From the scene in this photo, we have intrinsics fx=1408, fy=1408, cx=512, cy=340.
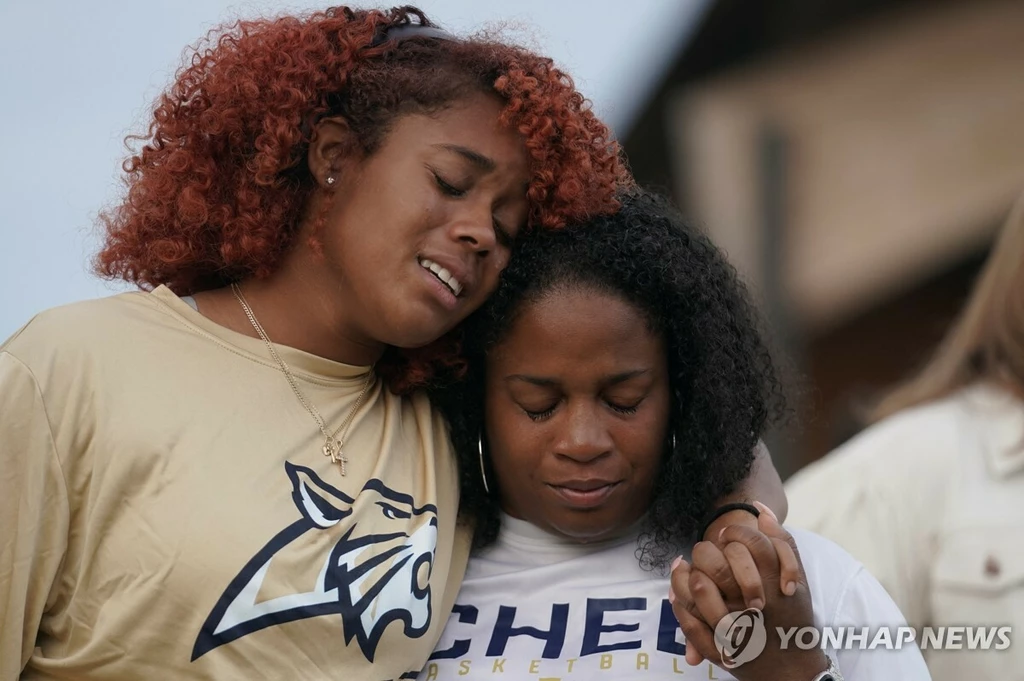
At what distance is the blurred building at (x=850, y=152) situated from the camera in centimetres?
691

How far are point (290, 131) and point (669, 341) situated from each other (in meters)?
0.90

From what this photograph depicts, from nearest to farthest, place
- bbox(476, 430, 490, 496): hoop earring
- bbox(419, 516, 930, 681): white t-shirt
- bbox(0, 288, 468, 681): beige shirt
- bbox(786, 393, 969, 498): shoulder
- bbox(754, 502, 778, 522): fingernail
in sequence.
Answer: bbox(0, 288, 468, 681): beige shirt < bbox(754, 502, 778, 522): fingernail < bbox(419, 516, 930, 681): white t-shirt < bbox(476, 430, 490, 496): hoop earring < bbox(786, 393, 969, 498): shoulder

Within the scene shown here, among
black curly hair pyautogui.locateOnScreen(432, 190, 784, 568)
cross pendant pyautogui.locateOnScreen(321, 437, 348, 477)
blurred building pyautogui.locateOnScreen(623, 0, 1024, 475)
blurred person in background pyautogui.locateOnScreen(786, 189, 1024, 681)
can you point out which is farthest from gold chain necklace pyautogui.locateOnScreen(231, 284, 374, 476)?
blurred building pyautogui.locateOnScreen(623, 0, 1024, 475)

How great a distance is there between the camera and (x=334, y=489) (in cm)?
268

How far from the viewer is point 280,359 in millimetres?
2775

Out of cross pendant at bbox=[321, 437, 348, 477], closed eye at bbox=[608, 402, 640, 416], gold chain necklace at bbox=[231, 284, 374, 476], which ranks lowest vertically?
cross pendant at bbox=[321, 437, 348, 477]

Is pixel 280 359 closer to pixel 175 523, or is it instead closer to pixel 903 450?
pixel 175 523

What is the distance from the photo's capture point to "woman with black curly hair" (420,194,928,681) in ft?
9.33

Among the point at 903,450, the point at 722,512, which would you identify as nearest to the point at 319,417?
the point at 722,512

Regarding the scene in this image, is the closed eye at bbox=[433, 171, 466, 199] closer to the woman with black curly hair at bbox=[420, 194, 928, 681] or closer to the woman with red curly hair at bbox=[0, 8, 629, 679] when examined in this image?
the woman with red curly hair at bbox=[0, 8, 629, 679]

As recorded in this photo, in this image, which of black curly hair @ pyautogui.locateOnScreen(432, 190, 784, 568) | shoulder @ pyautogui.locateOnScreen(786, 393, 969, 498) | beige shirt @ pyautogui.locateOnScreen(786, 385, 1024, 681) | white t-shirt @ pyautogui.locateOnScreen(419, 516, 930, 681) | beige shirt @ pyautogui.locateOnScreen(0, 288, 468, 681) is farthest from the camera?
shoulder @ pyautogui.locateOnScreen(786, 393, 969, 498)

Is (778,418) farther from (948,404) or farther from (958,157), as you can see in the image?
(958,157)

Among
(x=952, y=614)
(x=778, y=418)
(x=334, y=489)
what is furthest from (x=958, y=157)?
(x=334, y=489)

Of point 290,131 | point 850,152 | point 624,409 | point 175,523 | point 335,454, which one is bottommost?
point 175,523
